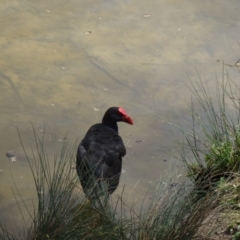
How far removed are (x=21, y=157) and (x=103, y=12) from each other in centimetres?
259

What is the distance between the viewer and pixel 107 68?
6.64 m

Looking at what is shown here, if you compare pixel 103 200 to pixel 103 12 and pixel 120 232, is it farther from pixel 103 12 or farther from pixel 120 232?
pixel 103 12

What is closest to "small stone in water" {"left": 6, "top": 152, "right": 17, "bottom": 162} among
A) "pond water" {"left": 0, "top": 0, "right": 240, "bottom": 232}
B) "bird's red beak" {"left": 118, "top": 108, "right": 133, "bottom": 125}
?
"pond water" {"left": 0, "top": 0, "right": 240, "bottom": 232}

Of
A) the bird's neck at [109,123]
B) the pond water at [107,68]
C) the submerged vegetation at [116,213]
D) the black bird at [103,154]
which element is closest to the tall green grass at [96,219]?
the submerged vegetation at [116,213]

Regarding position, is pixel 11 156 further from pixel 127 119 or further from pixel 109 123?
pixel 127 119

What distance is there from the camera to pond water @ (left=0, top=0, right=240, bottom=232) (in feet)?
18.3

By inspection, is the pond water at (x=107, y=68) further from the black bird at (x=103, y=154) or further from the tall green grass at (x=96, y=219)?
the tall green grass at (x=96, y=219)

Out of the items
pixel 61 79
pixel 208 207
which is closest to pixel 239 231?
pixel 208 207

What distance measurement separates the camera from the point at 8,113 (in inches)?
233

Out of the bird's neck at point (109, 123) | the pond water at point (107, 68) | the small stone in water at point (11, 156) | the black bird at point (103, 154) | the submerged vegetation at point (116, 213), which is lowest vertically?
the small stone in water at point (11, 156)

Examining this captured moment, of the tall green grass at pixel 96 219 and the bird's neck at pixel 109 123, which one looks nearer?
the tall green grass at pixel 96 219

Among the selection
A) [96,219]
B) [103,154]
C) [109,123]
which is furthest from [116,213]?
[109,123]

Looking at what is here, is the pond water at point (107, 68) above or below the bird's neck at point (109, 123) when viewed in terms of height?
below

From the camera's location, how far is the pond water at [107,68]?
5578 mm
